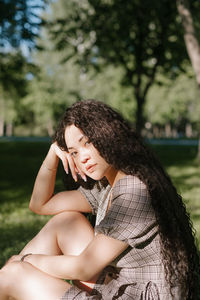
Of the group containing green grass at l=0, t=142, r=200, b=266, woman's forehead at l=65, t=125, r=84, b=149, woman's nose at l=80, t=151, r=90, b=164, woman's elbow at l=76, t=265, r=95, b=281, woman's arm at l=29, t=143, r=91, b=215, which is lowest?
green grass at l=0, t=142, r=200, b=266

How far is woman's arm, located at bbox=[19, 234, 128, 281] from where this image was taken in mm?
1709

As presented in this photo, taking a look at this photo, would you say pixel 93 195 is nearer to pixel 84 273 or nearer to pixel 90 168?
pixel 90 168

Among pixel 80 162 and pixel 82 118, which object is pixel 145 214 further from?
pixel 82 118

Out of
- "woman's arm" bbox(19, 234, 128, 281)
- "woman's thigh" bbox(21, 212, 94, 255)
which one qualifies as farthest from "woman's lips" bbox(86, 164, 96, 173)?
"woman's thigh" bbox(21, 212, 94, 255)

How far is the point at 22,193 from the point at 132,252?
250 inches

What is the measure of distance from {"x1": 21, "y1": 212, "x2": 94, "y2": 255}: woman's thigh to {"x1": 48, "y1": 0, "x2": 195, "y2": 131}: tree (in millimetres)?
9521

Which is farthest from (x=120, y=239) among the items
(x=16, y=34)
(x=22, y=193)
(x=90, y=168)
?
(x=16, y=34)

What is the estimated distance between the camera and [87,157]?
201cm

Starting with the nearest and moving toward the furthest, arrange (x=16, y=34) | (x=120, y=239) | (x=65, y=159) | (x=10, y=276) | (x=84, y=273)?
(x=120, y=239) < (x=84, y=273) < (x=10, y=276) < (x=65, y=159) < (x=16, y=34)

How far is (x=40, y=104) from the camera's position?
33.2 meters

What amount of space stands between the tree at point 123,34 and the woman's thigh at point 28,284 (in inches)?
396

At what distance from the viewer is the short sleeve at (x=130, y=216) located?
1.70 meters

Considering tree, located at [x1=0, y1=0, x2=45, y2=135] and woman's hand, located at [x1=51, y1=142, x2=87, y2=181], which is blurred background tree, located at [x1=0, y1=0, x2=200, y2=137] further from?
woman's hand, located at [x1=51, y1=142, x2=87, y2=181]

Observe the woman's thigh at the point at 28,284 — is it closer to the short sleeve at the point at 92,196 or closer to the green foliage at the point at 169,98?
the short sleeve at the point at 92,196
